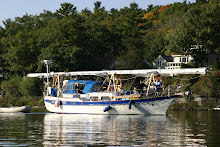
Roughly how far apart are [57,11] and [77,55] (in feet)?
124

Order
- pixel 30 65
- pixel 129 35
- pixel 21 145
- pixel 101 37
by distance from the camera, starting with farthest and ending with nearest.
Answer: pixel 129 35 → pixel 101 37 → pixel 30 65 → pixel 21 145

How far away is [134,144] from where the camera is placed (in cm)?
2688

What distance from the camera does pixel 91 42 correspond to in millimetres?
114812

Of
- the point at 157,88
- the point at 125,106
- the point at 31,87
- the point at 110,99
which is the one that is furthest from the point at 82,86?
the point at 31,87

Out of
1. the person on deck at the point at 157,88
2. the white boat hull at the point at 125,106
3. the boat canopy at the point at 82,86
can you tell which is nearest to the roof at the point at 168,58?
the boat canopy at the point at 82,86

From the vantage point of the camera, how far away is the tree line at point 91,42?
9194 cm

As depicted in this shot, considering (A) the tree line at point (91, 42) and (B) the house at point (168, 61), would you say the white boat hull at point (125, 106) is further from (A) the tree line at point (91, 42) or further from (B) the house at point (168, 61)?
(B) the house at point (168, 61)

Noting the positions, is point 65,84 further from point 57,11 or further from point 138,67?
point 57,11

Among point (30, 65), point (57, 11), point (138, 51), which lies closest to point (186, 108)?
point (138, 51)

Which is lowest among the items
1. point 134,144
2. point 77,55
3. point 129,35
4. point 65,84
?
point 134,144

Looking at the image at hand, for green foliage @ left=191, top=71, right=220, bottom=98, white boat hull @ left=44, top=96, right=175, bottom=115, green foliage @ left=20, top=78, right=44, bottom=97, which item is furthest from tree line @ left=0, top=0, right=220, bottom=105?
white boat hull @ left=44, top=96, right=175, bottom=115

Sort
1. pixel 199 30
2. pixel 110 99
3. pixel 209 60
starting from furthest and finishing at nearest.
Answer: pixel 209 60, pixel 199 30, pixel 110 99

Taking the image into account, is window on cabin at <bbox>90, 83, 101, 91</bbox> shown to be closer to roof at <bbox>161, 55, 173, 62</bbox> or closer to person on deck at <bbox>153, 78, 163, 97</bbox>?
person on deck at <bbox>153, 78, 163, 97</bbox>

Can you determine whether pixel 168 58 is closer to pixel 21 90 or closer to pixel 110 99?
pixel 21 90
